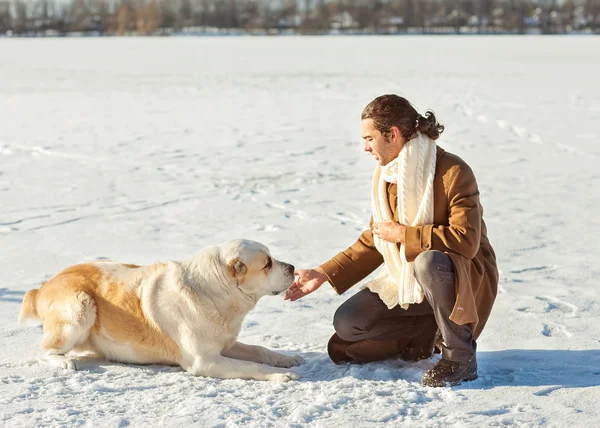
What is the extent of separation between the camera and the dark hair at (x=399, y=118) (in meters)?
3.69

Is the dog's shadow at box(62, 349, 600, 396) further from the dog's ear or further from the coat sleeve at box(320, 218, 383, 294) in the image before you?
the dog's ear

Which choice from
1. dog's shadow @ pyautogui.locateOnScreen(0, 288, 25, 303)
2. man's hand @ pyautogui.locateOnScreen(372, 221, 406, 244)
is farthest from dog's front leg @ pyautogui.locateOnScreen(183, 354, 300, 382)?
dog's shadow @ pyautogui.locateOnScreen(0, 288, 25, 303)

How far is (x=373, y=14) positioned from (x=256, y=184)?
327 ft

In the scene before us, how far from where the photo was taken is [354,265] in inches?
163

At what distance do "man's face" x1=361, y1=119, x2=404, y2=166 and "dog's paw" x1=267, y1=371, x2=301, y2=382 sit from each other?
1.11 meters

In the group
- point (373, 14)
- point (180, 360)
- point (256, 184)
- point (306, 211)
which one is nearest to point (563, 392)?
point (180, 360)

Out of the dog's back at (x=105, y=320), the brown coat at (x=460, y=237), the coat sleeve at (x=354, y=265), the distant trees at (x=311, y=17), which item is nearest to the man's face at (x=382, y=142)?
the brown coat at (x=460, y=237)

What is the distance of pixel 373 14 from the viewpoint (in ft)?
343

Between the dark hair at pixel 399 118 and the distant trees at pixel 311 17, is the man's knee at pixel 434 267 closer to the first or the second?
the dark hair at pixel 399 118

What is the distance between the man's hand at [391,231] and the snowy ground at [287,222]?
2.21ft

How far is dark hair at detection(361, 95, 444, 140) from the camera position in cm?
369

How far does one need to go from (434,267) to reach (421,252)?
0.32ft

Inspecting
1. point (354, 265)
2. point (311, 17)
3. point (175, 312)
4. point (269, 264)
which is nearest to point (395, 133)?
A: point (354, 265)

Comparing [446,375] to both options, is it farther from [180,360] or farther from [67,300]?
[67,300]
